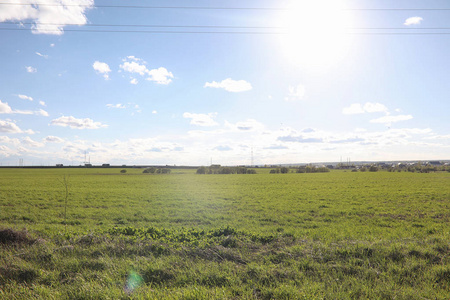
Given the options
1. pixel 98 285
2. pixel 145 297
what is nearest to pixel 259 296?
pixel 145 297

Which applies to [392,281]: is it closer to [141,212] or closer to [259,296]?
[259,296]

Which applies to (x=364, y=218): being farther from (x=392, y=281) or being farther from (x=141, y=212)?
(x=141, y=212)

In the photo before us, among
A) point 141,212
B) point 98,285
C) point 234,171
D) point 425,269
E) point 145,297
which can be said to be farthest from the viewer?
point 234,171

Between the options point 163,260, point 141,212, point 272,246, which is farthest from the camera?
point 141,212

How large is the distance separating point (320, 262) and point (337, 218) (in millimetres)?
9700

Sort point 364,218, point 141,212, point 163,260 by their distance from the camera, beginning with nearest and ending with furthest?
point 163,260 → point 364,218 → point 141,212

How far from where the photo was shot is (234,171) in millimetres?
112812

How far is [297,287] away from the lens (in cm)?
602

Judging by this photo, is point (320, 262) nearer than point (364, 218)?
Yes

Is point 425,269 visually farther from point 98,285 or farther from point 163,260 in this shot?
point 98,285

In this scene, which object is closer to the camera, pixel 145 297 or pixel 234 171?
pixel 145 297

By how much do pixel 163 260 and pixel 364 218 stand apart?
13.9 meters

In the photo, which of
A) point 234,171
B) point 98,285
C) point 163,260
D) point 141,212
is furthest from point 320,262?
point 234,171

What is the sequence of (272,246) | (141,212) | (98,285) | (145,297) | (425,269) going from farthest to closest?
(141,212)
(272,246)
(425,269)
(98,285)
(145,297)
